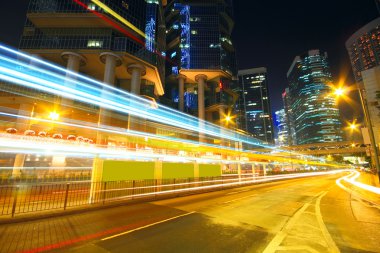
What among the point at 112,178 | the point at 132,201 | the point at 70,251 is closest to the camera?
the point at 70,251

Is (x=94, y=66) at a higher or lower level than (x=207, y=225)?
higher

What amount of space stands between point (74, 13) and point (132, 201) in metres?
50.7

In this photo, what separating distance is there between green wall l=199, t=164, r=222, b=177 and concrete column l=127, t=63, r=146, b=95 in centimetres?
3232

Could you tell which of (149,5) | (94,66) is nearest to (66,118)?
(94,66)

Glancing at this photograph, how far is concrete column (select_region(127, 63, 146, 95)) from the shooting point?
49.0m

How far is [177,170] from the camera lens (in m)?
19.6

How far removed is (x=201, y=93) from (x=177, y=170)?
57.7 metres

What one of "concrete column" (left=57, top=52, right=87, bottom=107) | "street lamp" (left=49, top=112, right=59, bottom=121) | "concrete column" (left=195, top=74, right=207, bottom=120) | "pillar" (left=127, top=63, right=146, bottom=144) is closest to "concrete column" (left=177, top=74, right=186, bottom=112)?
"concrete column" (left=195, top=74, right=207, bottom=120)

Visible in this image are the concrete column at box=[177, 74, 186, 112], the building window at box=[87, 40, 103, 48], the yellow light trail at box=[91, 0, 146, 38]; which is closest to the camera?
the yellow light trail at box=[91, 0, 146, 38]

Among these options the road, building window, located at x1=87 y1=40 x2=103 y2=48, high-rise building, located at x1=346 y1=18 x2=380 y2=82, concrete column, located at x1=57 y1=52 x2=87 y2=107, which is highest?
high-rise building, located at x1=346 y1=18 x2=380 y2=82

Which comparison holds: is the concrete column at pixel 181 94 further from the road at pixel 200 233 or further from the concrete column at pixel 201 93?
the road at pixel 200 233

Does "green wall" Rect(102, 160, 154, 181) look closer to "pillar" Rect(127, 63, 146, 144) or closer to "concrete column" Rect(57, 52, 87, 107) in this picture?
"concrete column" Rect(57, 52, 87, 107)

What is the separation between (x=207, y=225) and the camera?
7.45 metres

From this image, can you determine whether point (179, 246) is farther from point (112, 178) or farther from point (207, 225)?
point (112, 178)
